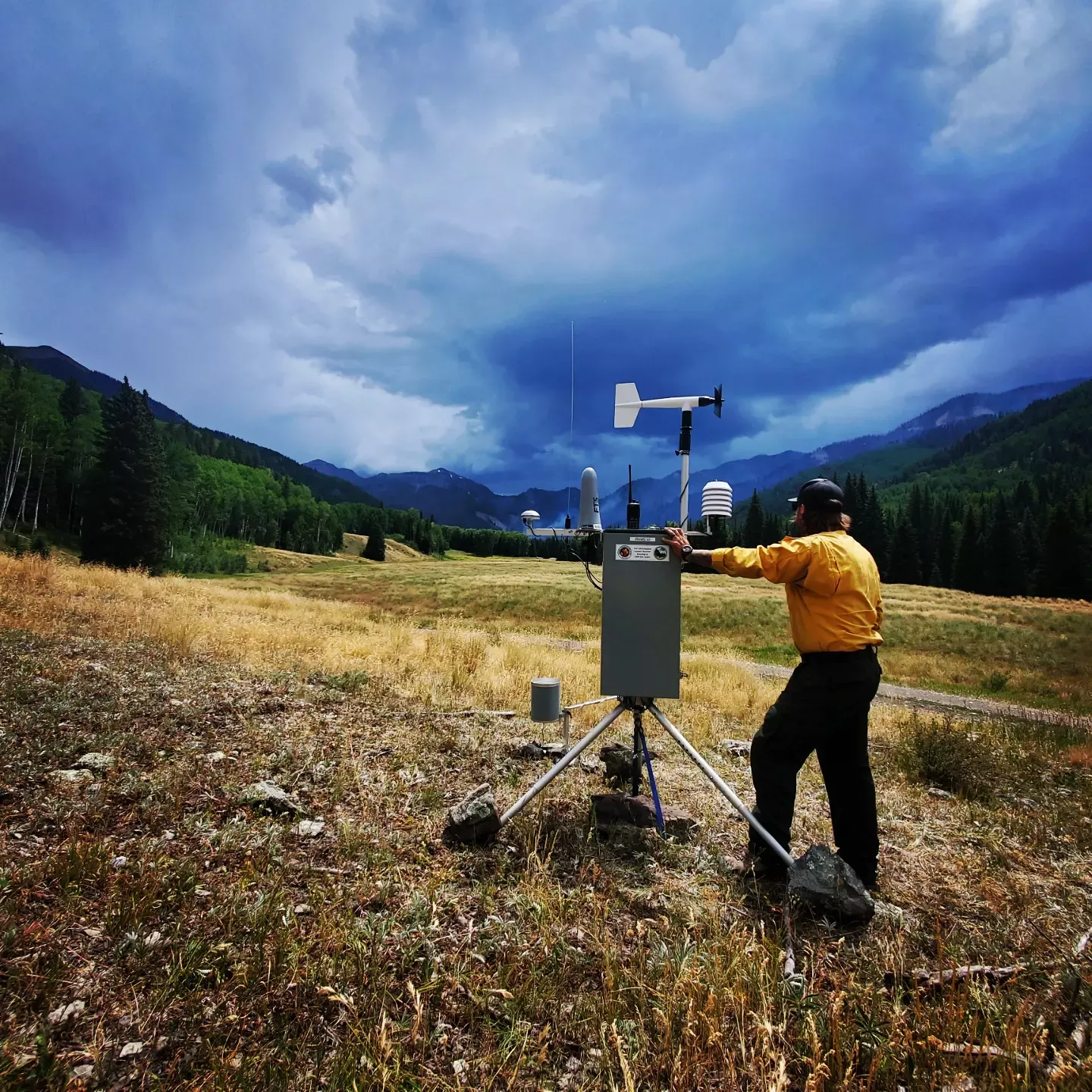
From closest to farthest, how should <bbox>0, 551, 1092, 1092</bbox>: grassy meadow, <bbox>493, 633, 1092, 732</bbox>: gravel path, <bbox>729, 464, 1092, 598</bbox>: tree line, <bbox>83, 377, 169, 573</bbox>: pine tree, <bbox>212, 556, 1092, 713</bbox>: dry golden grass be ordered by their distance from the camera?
<bbox>0, 551, 1092, 1092</bbox>: grassy meadow, <bbox>493, 633, 1092, 732</bbox>: gravel path, <bbox>212, 556, 1092, 713</bbox>: dry golden grass, <bbox>83, 377, 169, 573</bbox>: pine tree, <bbox>729, 464, 1092, 598</bbox>: tree line

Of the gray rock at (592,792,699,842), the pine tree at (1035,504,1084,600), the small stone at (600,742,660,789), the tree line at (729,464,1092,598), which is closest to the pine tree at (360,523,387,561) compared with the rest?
the tree line at (729,464,1092,598)

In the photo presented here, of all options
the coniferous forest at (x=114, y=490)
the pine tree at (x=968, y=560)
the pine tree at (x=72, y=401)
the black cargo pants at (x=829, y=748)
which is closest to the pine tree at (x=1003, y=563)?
the pine tree at (x=968, y=560)

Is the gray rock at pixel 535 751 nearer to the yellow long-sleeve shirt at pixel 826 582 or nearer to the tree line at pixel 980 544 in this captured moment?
the yellow long-sleeve shirt at pixel 826 582

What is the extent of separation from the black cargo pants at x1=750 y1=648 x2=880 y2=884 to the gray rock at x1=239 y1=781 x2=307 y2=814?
3445 millimetres

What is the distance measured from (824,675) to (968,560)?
8286 cm

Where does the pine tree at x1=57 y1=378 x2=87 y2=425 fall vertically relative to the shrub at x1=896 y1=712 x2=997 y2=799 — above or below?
above

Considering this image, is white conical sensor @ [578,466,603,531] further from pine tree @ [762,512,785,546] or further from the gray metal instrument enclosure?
pine tree @ [762,512,785,546]

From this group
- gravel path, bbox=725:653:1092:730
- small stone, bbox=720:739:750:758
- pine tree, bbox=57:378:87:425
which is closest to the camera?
small stone, bbox=720:739:750:758

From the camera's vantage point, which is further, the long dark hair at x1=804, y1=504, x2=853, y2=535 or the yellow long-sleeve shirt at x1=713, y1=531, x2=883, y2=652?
the long dark hair at x1=804, y1=504, x2=853, y2=535

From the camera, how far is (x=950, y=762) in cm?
684

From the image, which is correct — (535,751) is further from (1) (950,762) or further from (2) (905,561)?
(2) (905,561)

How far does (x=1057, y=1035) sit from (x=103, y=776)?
616 cm

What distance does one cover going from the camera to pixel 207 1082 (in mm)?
2117

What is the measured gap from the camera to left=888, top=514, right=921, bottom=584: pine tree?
238ft
